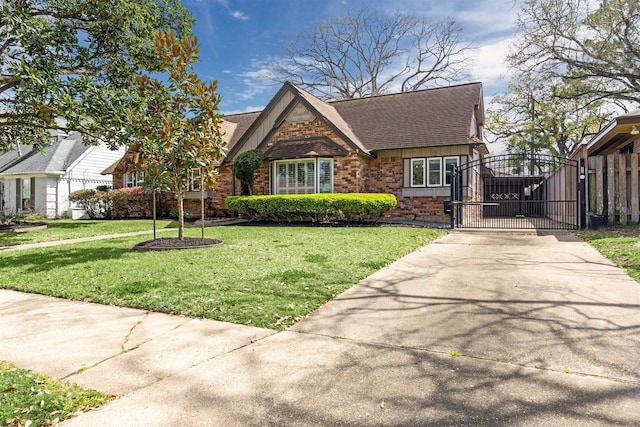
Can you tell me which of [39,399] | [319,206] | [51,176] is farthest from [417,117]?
[51,176]

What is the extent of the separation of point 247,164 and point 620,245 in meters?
13.6

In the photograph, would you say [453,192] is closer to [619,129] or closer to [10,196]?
[619,129]

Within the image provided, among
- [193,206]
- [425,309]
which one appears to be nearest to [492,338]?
[425,309]

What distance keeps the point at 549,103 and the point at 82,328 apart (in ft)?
113

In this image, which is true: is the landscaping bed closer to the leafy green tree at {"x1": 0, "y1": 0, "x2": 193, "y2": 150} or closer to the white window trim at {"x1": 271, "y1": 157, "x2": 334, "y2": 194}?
the leafy green tree at {"x1": 0, "y1": 0, "x2": 193, "y2": 150}

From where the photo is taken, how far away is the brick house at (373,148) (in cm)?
1669

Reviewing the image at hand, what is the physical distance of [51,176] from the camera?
80.9 feet

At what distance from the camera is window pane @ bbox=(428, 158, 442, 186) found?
16.9 metres

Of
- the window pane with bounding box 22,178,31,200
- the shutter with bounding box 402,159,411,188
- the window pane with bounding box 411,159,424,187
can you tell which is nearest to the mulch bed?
the shutter with bounding box 402,159,411,188

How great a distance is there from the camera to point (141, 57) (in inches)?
493

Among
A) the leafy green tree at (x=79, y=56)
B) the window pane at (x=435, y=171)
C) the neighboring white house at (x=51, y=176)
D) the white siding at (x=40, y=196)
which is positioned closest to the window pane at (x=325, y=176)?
the window pane at (x=435, y=171)

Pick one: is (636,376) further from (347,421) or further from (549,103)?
(549,103)

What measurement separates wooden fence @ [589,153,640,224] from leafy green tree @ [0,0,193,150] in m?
13.6

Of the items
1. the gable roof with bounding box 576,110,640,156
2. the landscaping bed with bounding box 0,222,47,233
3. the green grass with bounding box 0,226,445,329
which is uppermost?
the gable roof with bounding box 576,110,640,156
